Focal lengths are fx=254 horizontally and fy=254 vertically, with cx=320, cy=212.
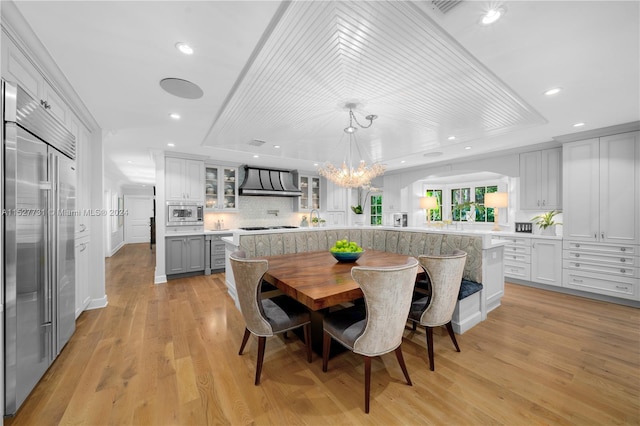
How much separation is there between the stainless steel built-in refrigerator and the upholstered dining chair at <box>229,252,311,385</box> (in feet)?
4.15

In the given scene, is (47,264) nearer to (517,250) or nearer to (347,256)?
(347,256)

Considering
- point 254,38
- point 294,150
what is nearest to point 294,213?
point 294,150

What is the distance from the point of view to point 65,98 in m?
2.42

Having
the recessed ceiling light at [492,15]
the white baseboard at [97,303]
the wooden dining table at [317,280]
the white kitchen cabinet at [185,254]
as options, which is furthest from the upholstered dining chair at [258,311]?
the white kitchen cabinet at [185,254]

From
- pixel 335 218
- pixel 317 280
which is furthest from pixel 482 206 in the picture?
pixel 317 280

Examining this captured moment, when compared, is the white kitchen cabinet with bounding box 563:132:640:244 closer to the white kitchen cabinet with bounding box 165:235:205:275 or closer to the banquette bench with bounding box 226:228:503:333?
the banquette bench with bounding box 226:228:503:333

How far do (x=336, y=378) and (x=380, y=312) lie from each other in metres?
0.75

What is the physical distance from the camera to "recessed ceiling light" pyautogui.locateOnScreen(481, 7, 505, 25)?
143cm

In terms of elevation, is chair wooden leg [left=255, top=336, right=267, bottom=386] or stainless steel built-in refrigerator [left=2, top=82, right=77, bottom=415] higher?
stainless steel built-in refrigerator [left=2, top=82, right=77, bottom=415]

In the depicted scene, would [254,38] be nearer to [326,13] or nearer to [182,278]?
[326,13]

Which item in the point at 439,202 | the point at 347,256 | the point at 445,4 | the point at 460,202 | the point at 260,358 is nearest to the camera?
the point at 445,4

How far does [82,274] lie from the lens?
2.96 metres

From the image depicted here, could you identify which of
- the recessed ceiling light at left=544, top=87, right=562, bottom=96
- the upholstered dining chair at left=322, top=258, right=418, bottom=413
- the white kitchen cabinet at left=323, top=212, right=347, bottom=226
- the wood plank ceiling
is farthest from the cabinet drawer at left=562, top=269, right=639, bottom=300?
the white kitchen cabinet at left=323, top=212, right=347, bottom=226

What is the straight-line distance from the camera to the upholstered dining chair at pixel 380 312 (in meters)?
1.56
